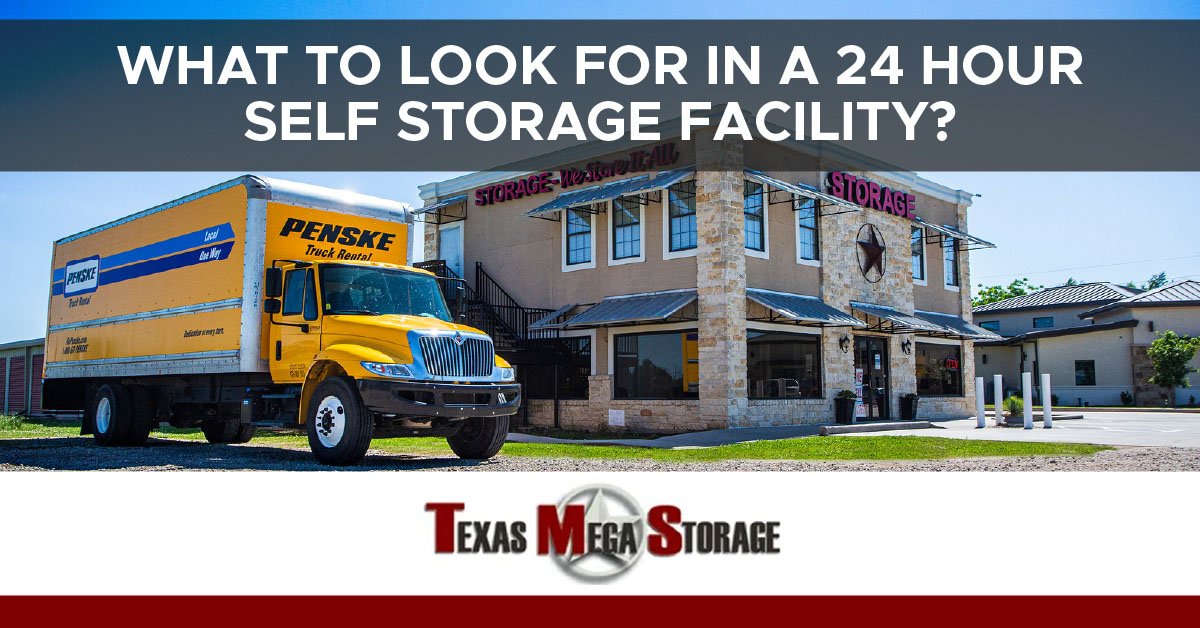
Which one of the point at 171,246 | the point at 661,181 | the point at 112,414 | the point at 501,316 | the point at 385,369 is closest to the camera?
the point at 385,369

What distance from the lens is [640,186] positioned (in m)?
19.8

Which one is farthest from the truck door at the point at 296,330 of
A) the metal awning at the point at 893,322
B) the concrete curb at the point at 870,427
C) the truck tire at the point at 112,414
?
the metal awning at the point at 893,322

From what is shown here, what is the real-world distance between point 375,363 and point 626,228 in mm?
11633

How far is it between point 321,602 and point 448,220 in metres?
21.9

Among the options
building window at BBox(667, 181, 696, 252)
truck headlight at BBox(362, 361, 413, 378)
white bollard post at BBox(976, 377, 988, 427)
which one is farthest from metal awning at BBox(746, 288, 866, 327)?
truck headlight at BBox(362, 361, 413, 378)

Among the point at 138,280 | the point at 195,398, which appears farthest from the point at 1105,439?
the point at 138,280

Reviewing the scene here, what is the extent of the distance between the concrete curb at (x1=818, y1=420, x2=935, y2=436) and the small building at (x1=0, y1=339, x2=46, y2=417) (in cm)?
2679

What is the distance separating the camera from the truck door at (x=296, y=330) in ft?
37.7

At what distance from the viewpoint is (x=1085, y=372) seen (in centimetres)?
4044

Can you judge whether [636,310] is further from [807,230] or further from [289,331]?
[289,331]

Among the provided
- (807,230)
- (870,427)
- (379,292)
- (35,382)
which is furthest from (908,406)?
(35,382)

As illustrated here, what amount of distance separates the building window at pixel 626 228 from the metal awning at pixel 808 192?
9.30 ft

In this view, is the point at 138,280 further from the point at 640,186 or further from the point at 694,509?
the point at 694,509

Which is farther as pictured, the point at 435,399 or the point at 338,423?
the point at 338,423
